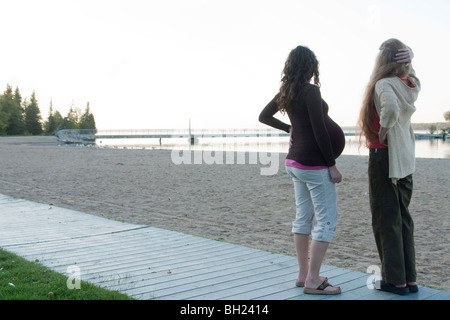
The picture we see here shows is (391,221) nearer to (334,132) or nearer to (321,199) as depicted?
(321,199)

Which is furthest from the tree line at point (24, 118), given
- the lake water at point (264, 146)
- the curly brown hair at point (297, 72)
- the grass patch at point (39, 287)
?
the curly brown hair at point (297, 72)

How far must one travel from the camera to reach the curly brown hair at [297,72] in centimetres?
338

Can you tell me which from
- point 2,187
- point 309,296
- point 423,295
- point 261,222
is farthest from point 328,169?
point 2,187

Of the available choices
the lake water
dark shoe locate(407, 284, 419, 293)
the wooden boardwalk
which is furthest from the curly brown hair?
the lake water

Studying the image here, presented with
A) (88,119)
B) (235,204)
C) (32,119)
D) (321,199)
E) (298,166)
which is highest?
(88,119)

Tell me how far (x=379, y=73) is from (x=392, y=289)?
64.5 inches

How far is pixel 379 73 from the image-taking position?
138 inches

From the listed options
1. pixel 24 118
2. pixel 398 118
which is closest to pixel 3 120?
pixel 24 118

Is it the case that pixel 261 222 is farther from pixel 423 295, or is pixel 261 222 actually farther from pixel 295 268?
pixel 423 295

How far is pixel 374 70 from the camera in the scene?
356 centimetres

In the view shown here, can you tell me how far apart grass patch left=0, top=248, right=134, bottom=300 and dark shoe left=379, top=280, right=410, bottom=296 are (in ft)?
6.35

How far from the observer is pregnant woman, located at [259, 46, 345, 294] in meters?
3.34

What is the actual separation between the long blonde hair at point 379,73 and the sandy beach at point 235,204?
6.04 feet
